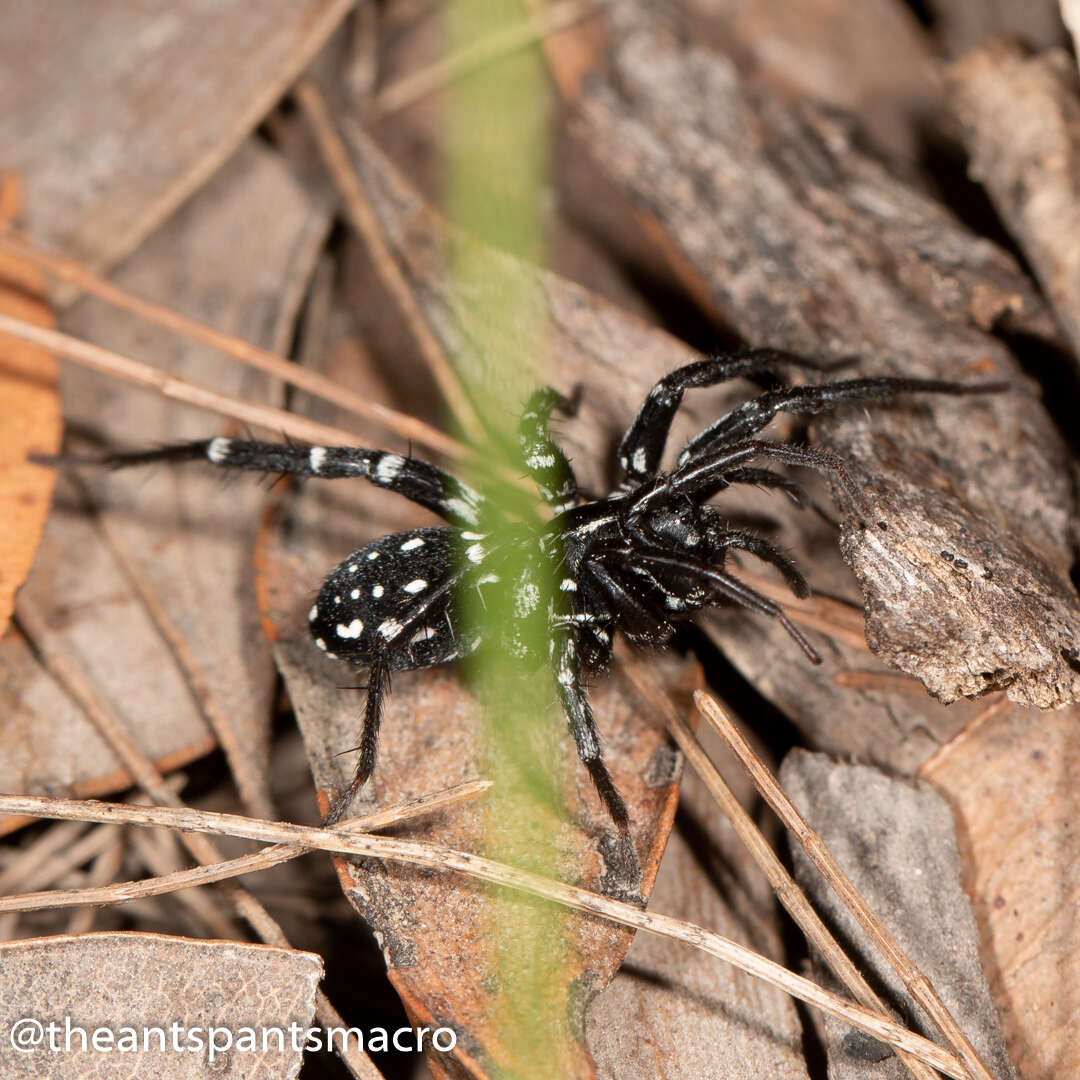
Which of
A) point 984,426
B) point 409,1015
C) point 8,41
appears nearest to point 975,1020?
point 409,1015

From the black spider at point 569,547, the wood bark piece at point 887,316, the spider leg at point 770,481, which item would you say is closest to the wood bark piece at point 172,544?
the black spider at point 569,547

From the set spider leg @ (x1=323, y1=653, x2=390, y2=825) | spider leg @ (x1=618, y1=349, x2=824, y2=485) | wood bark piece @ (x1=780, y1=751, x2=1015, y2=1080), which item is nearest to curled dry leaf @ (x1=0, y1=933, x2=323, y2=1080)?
spider leg @ (x1=323, y1=653, x2=390, y2=825)

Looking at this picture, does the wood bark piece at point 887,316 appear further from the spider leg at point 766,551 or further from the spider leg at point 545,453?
the spider leg at point 545,453

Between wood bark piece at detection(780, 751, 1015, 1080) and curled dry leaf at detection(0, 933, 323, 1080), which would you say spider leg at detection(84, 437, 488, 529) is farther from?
curled dry leaf at detection(0, 933, 323, 1080)

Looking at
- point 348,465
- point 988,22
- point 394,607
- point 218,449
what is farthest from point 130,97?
point 988,22

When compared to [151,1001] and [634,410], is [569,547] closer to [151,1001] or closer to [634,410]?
[634,410]

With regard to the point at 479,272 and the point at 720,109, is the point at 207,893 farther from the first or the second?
the point at 720,109
